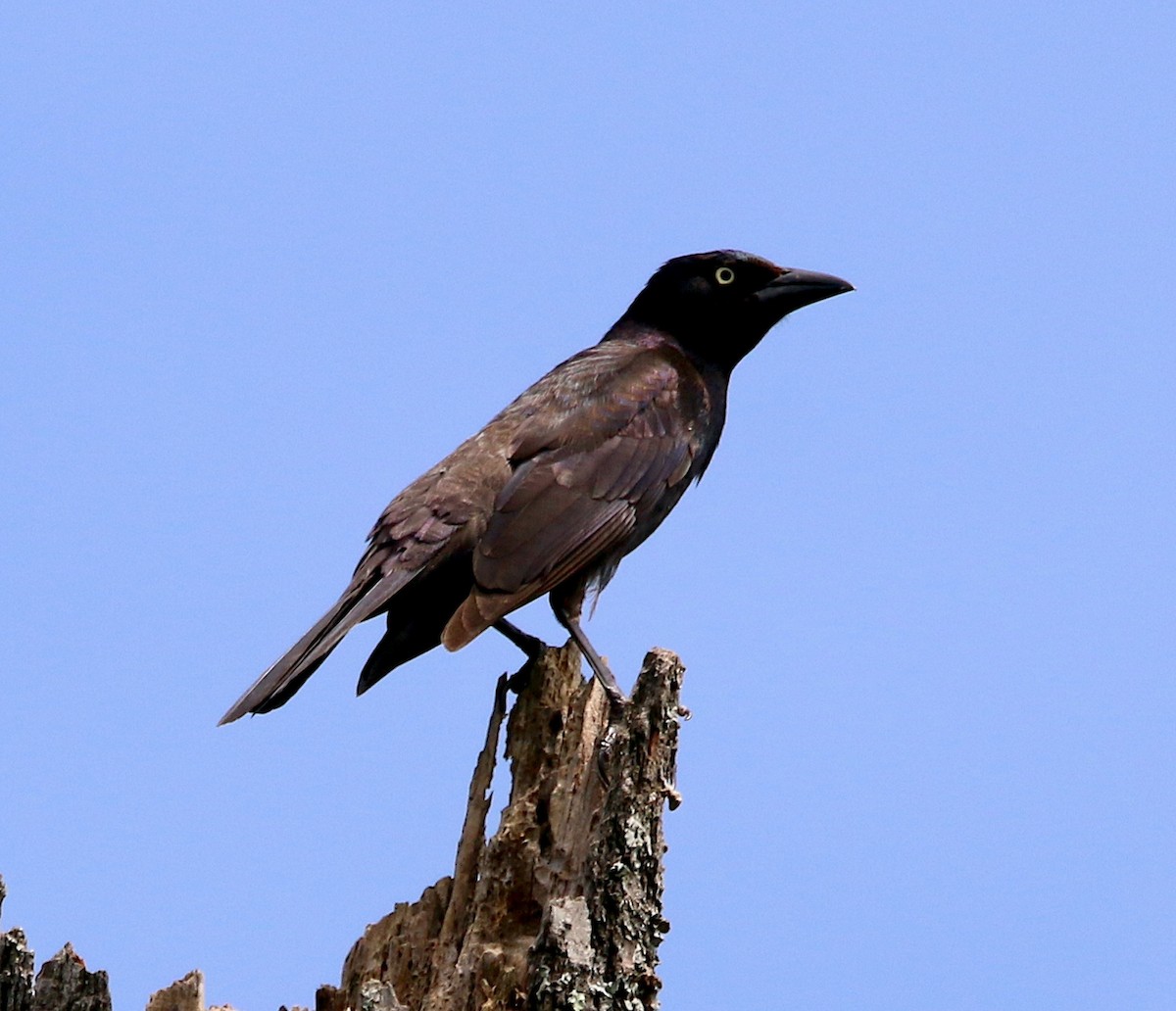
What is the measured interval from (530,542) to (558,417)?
0.97m

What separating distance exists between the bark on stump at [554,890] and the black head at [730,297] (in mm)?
3267

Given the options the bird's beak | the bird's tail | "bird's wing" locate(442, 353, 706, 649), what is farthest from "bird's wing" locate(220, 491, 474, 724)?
the bird's beak

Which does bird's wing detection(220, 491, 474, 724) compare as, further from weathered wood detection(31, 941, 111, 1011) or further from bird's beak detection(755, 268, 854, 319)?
bird's beak detection(755, 268, 854, 319)

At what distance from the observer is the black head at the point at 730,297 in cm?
859

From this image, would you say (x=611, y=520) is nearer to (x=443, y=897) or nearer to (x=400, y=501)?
(x=400, y=501)

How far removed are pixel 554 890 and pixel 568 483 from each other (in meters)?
2.53

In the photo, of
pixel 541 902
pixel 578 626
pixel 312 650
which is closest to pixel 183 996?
pixel 541 902

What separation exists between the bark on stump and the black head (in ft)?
10.7

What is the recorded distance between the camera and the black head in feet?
28.2

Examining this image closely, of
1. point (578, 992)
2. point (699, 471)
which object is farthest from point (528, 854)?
point (699, 471)

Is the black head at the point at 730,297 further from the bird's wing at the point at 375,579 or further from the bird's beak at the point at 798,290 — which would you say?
the bird's wing at the point at 375,579

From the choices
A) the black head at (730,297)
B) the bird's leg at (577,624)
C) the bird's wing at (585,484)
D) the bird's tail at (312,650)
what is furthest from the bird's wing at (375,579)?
the black head at (730,297)

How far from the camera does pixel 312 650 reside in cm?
631

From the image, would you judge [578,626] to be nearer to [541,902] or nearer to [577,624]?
[577,624]
